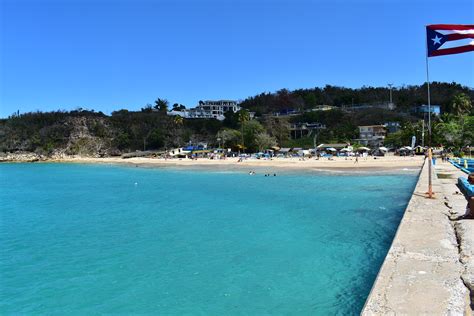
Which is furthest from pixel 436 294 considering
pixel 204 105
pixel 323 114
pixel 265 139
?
pixel 204 105

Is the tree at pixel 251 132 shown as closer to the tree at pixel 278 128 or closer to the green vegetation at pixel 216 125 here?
the green vegetation at pixel 216 125

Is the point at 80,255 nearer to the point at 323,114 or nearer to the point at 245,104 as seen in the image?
the point at 323,114

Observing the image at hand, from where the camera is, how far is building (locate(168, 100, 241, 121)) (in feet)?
456

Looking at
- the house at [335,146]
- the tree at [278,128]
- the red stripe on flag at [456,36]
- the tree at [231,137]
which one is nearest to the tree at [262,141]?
the tree at [231,137]

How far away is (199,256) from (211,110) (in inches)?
5251

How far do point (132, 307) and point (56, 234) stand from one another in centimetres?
1074

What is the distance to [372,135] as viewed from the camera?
92.6 m

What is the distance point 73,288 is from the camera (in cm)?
1101

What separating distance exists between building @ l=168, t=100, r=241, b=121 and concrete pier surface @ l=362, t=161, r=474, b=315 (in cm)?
12813

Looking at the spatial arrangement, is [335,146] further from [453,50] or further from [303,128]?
[453,50]

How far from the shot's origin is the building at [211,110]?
139m

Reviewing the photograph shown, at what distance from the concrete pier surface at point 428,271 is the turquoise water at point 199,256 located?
1.50m

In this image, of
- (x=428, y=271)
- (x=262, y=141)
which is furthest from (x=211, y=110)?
(x=428, y=271)

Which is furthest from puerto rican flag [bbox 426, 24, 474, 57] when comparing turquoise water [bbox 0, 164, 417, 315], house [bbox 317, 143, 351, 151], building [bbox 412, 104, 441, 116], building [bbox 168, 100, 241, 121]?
building [bbox 168, 100, 241, 121]
